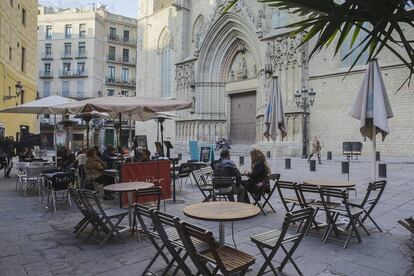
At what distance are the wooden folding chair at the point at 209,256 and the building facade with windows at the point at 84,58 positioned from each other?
4209 cm

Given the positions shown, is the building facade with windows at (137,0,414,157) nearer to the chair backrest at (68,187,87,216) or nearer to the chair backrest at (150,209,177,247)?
the chair backrest at (68,187,87,216)

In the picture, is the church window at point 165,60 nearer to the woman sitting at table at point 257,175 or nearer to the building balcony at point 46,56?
the building balcony at point 46,56

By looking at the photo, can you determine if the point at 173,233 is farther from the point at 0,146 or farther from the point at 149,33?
the point at 149,33

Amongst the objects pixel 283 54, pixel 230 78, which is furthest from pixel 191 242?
pixel 230 78

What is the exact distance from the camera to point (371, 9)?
223cm

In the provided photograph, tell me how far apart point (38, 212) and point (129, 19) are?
1771 inches

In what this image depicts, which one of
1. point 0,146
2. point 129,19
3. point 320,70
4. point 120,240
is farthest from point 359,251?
point 129,19

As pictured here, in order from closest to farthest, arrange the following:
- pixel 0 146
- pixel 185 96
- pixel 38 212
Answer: pixel 38 212 → pixel 0 146 → pixel 185 96

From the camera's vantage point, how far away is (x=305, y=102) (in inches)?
778

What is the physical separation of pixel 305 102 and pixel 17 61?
17.3 meters

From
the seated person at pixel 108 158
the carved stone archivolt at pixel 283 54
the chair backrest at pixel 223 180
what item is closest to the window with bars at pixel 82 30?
the carved stone archivolt at pixel 283 54

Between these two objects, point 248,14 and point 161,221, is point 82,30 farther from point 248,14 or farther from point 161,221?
point 161,221

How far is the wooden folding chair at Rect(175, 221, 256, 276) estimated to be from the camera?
105 inches

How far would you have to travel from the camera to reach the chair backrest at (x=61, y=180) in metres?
6.82
